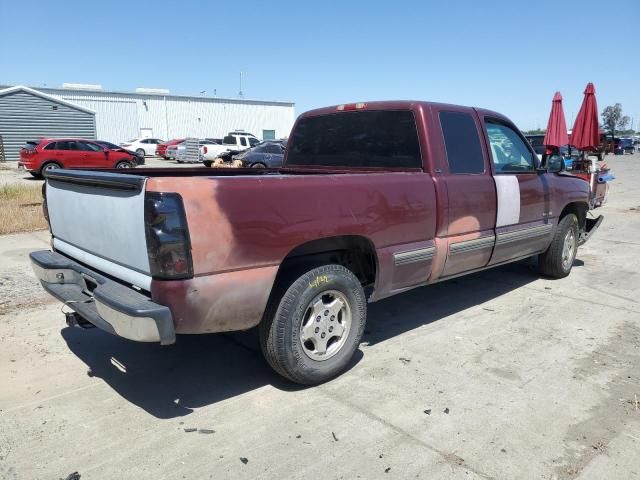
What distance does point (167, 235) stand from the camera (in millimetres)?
2691

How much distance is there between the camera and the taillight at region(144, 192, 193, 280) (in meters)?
2.68

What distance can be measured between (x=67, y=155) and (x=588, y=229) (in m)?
19.0

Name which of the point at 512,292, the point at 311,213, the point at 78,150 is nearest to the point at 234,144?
the point at 78,150

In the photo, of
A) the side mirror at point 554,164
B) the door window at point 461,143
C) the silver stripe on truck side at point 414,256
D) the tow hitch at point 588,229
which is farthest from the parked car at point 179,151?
the silver stripe on truck side at point 414,256

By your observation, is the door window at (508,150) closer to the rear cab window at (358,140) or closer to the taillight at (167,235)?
the rear cab window at (358,140)

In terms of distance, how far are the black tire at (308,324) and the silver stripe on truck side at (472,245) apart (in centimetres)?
105

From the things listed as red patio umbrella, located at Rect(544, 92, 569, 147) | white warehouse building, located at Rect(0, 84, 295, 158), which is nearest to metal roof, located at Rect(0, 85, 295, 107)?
white warehouse building, located at Rect(0, 84, 295, 158)

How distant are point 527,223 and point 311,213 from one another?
116 inches

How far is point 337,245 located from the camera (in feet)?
12.0

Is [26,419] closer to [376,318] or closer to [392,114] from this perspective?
[376,318]

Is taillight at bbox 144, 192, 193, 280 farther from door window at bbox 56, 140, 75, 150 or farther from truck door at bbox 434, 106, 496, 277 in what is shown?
door window at bbox 56, 140, 75, 150

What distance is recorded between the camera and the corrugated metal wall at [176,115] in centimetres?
3909

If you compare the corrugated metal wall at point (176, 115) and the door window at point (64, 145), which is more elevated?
the corrugated metal wall at point (176, 115)

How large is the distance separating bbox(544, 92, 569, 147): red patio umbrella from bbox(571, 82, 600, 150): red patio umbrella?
29 centimetres
